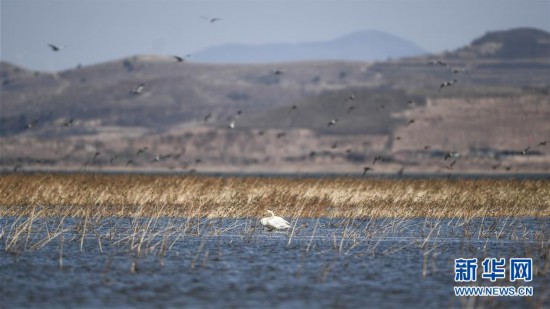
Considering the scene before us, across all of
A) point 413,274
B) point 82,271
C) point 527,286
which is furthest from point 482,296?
point 82,271

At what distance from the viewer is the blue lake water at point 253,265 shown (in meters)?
21.4

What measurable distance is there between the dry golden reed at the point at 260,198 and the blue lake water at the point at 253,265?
3454 millimetres

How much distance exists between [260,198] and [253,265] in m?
15.3

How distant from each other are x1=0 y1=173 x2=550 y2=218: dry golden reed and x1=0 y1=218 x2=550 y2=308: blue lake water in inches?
136

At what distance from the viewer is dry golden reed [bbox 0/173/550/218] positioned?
127 feet

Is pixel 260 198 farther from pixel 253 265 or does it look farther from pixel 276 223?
pixel 253 265

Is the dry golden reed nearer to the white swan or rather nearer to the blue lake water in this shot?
the blue lake water

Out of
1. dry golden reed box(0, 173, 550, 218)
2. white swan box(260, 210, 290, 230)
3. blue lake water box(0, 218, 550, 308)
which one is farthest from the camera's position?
dry golden reed box(0, 173, 550, 218)

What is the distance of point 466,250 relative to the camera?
28.9m

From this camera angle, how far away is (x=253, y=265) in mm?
25938

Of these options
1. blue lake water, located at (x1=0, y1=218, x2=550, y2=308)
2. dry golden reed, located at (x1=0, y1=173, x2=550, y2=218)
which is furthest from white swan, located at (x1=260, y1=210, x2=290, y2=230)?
dry golden reed, located at (x1=0, y1=173, x2=550, y2=218)

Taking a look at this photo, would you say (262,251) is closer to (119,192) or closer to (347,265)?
(347,265)

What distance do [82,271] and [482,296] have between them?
8.91m

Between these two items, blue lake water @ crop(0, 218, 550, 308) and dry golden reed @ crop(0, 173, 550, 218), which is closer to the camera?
blue lake water @ crop(0, 218, 550, 308)
